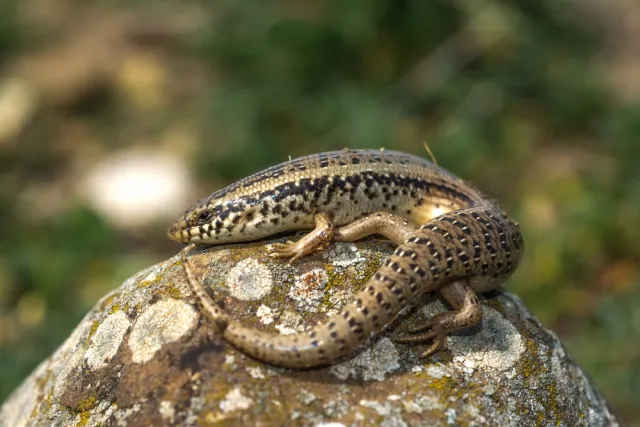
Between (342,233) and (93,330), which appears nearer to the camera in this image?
(93,330)

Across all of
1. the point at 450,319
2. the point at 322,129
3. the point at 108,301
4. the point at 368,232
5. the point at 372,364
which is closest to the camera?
the point at 372,364

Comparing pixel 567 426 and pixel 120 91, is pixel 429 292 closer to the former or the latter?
pixel 567 426

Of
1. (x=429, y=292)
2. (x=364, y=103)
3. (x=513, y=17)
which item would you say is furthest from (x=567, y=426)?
(x=513, y=17)

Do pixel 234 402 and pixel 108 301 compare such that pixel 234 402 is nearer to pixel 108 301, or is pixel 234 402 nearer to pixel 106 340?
pixel 106 340

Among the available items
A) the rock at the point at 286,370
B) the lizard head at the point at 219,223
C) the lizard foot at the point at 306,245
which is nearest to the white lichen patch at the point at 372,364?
the rock at the point at 286,370

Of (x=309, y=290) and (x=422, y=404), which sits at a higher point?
(x=309, y=290)

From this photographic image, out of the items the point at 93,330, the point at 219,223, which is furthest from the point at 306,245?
the point at 93,330

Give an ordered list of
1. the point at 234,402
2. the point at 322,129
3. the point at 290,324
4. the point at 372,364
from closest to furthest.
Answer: the point at 234,402, the point at 372,364, the point at 290,324, the point at 322,129

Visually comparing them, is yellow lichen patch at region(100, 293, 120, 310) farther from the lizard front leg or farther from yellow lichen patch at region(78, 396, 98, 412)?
the lizard front leg
